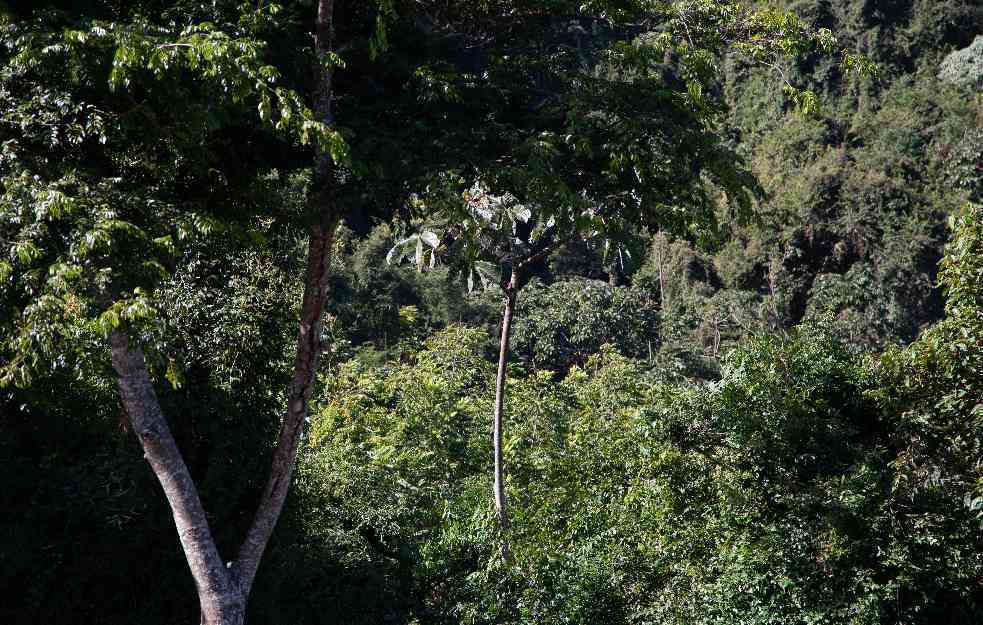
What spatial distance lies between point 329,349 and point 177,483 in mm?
1992

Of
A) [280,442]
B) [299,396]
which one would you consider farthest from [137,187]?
[280,442]

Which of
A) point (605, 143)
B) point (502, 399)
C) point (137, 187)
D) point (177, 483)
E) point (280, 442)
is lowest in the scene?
point (177, 483)

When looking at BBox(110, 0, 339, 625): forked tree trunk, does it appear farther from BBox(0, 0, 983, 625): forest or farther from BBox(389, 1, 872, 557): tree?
BBox(389, 1, 872, 557): tree

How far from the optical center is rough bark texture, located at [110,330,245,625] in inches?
177

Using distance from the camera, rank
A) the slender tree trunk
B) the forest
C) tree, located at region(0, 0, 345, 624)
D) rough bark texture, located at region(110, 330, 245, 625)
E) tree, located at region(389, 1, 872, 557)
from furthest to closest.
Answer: the slender tree trunk < tree, located at region(389, 1, 872, 557) < rough bark texture, located at region(110, 330, 245, 625) < the forest < tree, located at region(0, 0, 345, 624)

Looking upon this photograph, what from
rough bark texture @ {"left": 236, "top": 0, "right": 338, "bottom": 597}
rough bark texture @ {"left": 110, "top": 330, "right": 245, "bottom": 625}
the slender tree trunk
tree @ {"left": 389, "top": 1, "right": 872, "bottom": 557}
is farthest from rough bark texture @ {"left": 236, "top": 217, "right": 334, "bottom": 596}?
the slender tree trunk

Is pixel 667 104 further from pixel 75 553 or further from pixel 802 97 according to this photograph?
pixel 75 553

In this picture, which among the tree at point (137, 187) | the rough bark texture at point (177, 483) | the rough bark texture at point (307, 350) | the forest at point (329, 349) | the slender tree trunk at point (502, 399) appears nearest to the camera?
the tree at point (137, 187)

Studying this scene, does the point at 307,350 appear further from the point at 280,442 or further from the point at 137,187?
the point at 137,187

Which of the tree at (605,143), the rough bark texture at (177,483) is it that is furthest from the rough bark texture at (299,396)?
the tree at (605,143)

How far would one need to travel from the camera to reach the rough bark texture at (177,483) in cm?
449

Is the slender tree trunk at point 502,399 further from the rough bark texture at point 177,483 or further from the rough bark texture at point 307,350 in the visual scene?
the rough bark texture at point 177,483

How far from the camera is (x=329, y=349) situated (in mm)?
6477

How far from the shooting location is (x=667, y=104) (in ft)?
18.6
